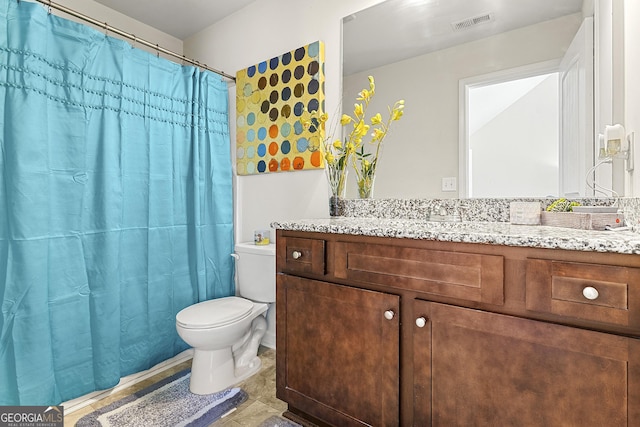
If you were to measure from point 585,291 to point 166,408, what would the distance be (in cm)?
179

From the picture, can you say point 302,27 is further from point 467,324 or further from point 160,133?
point 467,324

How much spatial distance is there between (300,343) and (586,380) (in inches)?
37.3

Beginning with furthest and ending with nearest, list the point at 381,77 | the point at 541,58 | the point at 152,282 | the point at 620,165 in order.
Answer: the point at 152,282, the point at 381,77, the point at 541,58, the point at 620,165

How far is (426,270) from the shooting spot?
1034 mm

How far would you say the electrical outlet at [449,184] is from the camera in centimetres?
154

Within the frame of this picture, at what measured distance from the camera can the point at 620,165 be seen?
1.16 m

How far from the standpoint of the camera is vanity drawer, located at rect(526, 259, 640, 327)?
75 centimetres

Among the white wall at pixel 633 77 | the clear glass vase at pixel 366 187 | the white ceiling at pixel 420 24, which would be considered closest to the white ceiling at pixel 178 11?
the white ceiling at pixel 420 24

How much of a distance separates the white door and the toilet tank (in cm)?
153

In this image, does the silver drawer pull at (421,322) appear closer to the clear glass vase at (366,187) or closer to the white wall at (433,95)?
the white wall at (433,95)

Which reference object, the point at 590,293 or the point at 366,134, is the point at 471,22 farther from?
the point at 590,293

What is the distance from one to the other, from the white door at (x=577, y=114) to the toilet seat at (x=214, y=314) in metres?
1.63

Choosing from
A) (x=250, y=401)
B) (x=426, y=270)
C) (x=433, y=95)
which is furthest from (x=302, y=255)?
(x=433, y=95)

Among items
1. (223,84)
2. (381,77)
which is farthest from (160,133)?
(381,77)
